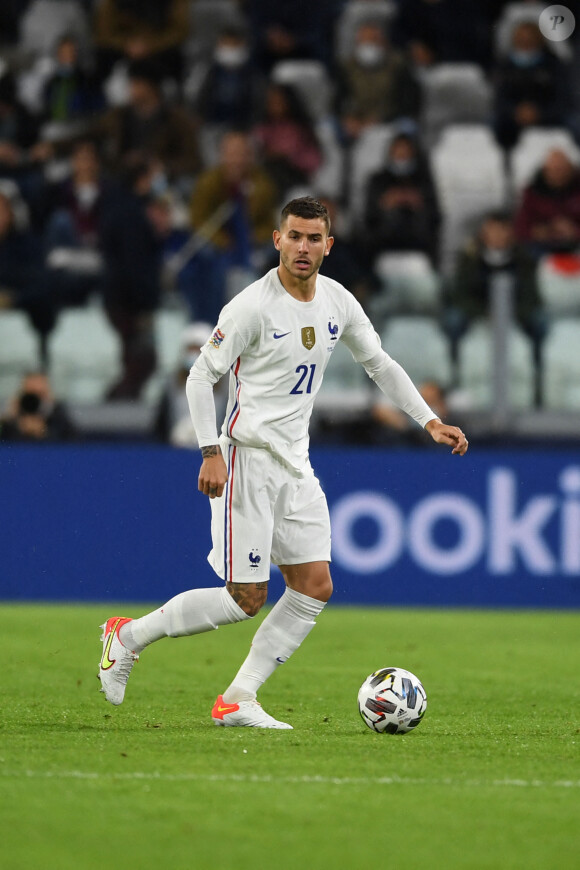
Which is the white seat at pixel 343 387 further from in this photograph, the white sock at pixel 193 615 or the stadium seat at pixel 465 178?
the white sock at pixel 193 615

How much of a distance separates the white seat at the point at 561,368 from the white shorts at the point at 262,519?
6.96 m

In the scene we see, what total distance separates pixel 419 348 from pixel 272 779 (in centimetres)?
847

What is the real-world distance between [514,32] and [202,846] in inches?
539

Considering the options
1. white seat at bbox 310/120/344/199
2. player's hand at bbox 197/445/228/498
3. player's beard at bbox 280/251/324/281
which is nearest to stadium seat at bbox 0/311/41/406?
white seat at bbox 310/120/344/199

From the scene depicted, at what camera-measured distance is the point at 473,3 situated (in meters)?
17.1

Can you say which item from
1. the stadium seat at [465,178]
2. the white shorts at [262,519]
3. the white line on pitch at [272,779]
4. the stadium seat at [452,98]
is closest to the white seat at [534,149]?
the stadium seat at [465,178]

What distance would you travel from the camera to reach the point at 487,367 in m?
13.3

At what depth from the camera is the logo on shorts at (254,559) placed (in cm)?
654

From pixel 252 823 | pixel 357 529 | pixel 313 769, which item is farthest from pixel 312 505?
pixel 357 529

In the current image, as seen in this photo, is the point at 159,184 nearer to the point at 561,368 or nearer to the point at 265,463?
the point at 561,368

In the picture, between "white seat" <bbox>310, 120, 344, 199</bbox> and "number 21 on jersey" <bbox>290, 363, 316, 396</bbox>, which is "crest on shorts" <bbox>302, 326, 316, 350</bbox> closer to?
"number 21 on jersey" <bbox>290, 363, 316, 396</bbox>

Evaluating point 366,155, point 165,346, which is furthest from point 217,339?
point 366,155

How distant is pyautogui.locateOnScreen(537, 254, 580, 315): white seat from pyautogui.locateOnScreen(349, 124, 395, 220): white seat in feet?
7.13

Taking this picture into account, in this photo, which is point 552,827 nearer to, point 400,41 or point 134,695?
point 134,695
